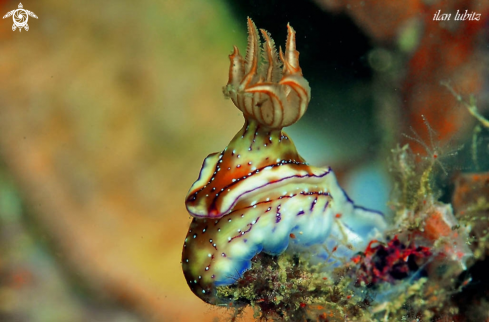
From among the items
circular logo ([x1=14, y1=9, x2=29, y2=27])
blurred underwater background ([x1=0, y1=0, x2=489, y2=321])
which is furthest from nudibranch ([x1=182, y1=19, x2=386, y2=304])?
circular logo ([x1=14, y1=9, x2=29, y2=27])

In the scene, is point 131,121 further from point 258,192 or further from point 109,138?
point 258,192

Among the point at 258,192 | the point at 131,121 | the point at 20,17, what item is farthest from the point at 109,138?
the point at 258,192

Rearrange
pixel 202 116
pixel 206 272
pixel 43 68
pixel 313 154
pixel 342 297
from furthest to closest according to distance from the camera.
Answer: pixel 313 154 → pixel 202 116 → pixel 43 68 → pixel 206 272 → pixel 342 297

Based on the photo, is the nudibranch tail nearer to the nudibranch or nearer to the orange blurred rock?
the nudibranch

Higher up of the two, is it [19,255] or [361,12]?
[361,12]

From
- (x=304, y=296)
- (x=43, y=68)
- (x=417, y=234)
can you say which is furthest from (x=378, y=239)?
(x=43, y=68)

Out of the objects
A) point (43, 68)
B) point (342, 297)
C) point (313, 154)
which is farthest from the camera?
point (313, 154)

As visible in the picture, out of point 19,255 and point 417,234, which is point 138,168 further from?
point 417,234
